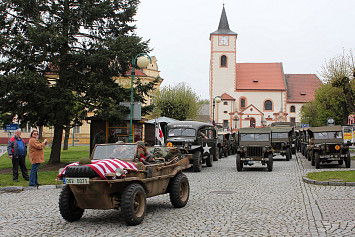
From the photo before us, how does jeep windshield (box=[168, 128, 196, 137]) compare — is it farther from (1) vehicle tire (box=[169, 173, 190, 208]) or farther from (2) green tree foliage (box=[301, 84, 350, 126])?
(2) green tree foliage (box=[301, 84, 350, 126])

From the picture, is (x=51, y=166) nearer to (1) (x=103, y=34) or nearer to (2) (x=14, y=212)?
(1) (x=103, y=34)

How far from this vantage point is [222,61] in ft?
314

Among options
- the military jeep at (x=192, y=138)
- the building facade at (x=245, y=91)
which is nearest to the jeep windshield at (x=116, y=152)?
the military jeep at (x=192, y=138)

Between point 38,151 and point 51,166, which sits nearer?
point 38,151

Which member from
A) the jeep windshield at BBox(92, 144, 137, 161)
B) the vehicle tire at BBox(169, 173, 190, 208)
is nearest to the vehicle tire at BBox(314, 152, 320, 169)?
the vehicle tire at BBox(169, 173, 190, 208)

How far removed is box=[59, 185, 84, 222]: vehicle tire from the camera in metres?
8.41

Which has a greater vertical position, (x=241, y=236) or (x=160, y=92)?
(x=160, y=92)

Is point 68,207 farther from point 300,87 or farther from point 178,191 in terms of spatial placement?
point 300,87

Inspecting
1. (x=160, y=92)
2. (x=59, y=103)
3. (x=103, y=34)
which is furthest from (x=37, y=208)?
(x=160, y=92)

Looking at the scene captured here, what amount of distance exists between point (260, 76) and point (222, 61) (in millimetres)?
10667

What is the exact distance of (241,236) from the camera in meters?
7.20

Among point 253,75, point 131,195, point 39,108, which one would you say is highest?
point 253,75

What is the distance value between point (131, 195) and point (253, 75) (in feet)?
312

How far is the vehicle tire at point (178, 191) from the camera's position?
9.99m
